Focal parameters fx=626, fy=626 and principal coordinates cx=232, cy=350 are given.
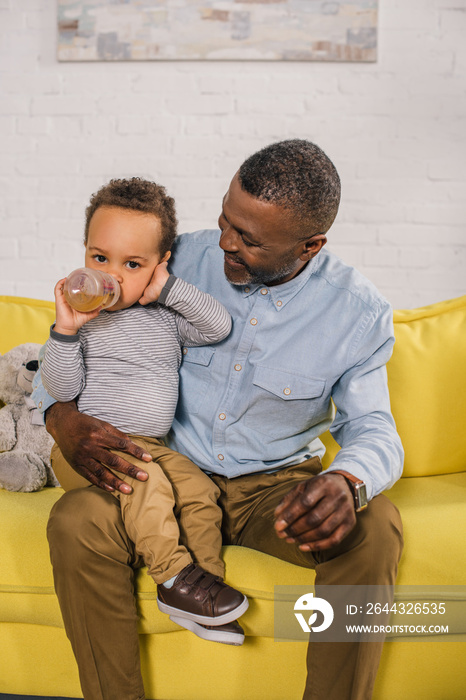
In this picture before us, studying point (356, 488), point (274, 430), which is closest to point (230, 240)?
point (274, 430)

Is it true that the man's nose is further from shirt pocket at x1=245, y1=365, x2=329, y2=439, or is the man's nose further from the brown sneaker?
the brown sneaker

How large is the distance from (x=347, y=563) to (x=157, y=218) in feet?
2.73

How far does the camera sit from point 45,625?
1351 millimetres

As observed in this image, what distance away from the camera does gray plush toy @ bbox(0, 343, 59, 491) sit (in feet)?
5.16

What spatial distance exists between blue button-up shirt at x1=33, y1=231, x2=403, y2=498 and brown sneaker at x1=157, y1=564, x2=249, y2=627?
1.03 ft

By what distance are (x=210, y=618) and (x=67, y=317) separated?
2.12ft

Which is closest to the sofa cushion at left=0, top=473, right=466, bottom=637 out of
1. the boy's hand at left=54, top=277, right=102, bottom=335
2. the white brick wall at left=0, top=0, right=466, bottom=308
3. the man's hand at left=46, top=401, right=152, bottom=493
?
the man's hand at left=46, top=401, right=152, bottom=493

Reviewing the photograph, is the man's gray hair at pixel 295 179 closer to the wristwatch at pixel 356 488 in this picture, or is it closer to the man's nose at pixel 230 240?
the man's nose at pixel 230 240

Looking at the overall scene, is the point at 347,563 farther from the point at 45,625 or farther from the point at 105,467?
the point at 45,625

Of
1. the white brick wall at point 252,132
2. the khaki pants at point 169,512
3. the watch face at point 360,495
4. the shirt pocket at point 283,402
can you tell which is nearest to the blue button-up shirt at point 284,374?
the shirt pocket at point 283,402

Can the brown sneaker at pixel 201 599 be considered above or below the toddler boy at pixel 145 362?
below

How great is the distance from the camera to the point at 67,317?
128 centimetres

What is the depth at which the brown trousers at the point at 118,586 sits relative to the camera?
3.74 ft

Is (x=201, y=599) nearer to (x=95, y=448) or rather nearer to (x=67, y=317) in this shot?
(x=95, y=448)
